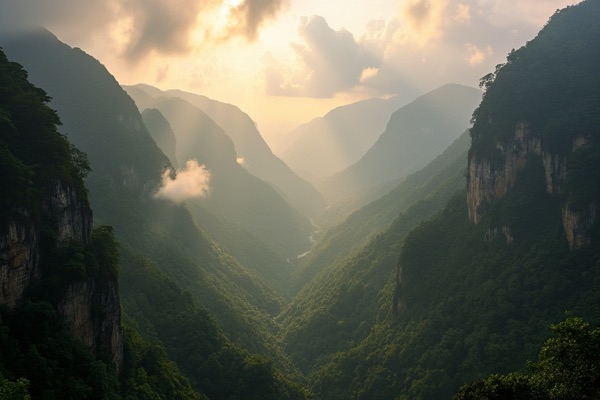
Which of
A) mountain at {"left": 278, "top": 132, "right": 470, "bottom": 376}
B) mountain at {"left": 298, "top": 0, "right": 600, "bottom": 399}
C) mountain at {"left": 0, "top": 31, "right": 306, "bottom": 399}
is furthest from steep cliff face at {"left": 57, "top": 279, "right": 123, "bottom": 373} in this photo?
mountain at {"left": 278, "top": 132, "right": 470, "bottom": 376}

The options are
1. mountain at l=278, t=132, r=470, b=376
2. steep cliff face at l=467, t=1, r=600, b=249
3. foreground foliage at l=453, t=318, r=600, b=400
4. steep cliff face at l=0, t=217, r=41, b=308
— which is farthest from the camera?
mountain at l=278, t=132, r=470, b=376

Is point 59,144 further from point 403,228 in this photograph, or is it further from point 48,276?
point 403,228

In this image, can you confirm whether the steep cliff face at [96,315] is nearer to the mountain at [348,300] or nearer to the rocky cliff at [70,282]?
the rocky cliff at [70,282]

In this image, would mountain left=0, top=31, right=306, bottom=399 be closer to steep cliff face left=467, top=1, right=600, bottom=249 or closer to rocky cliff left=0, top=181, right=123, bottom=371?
rocky cliff left=0, top=181, right=123, bottom=371

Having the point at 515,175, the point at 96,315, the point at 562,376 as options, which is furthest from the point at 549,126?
the point at 96,315

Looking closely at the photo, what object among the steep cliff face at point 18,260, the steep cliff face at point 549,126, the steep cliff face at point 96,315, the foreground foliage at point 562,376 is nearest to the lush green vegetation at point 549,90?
the steep cliff face at point 549,126

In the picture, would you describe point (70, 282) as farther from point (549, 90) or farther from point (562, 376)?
point (549, 90)
